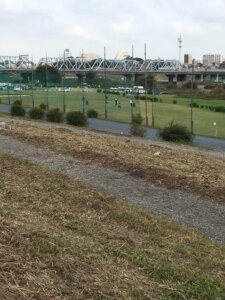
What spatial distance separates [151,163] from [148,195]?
9.19ft

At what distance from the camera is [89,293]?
3580 millimetres

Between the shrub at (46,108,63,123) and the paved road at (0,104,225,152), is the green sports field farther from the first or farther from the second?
the shrub at (46,108,63,123)

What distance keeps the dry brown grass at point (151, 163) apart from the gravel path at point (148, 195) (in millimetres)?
359

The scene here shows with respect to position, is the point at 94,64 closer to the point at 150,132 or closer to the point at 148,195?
the point at 150,132

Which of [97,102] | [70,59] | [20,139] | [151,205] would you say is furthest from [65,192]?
[70,59]

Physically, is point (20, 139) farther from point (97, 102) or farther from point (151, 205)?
point (97, 102)

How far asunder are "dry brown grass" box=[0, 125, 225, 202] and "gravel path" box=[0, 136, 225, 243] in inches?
14.2

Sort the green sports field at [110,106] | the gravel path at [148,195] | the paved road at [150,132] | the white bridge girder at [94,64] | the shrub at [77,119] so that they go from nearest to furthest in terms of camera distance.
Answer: the gravel path at [148,195]
the paved road at [150,132]
the shrub at [77,119]
the green sports field at [110,106]
the white bridge girder at [94,64]

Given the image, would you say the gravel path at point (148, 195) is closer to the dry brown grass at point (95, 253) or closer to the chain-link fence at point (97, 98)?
the dry brown grass at point (95, 253)

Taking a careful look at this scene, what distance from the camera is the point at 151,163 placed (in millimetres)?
10789

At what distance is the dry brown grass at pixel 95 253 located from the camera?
3680mm

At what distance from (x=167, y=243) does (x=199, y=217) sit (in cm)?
179

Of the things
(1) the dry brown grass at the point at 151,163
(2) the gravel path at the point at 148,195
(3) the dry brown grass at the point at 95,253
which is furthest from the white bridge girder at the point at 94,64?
(3) the dry brown grass at the point at 95,253

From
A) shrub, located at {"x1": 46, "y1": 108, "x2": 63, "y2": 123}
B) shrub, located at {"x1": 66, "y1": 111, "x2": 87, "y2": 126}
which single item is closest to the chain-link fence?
shrub, located at {"x1": 46, "y1": 108, "x2": 63, "y2": 123}
